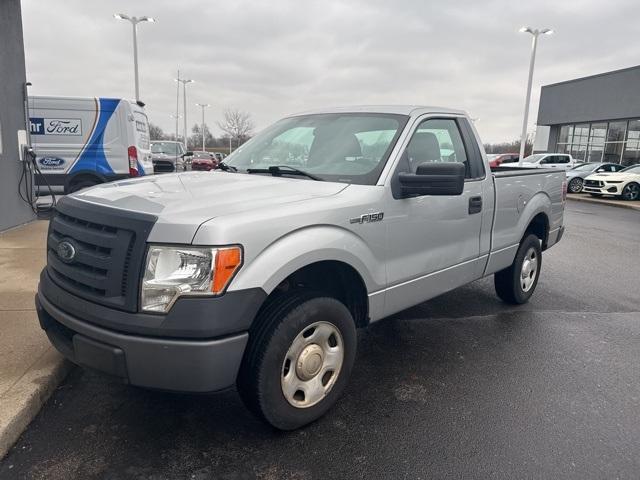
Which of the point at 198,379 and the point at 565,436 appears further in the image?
the point at 565,436

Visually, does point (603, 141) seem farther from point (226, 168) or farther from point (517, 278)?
point (226, 168)

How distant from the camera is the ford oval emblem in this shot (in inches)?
103

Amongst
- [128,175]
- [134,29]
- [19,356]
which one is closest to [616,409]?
[19,356]

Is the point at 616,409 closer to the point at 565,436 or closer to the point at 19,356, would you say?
the point at 565,436

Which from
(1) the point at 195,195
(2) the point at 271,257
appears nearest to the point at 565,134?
(1) the point at 195,195

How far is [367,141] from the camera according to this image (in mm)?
3574

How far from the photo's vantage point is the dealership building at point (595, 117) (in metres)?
28.4

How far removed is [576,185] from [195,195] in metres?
22.9

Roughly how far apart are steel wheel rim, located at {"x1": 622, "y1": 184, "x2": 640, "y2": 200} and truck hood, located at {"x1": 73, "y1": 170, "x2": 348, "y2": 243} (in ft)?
65.4

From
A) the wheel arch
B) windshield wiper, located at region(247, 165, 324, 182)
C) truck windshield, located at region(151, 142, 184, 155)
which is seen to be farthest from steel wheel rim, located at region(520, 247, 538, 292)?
truck windshield, located at region(151, 142, 184, 155)

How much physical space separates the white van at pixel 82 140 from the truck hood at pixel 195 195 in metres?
7.87

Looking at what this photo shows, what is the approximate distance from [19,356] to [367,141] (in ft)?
9.24

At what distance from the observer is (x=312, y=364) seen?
2844mm

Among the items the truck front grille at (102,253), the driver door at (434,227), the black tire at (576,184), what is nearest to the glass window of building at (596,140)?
the black tire at (576,184)
